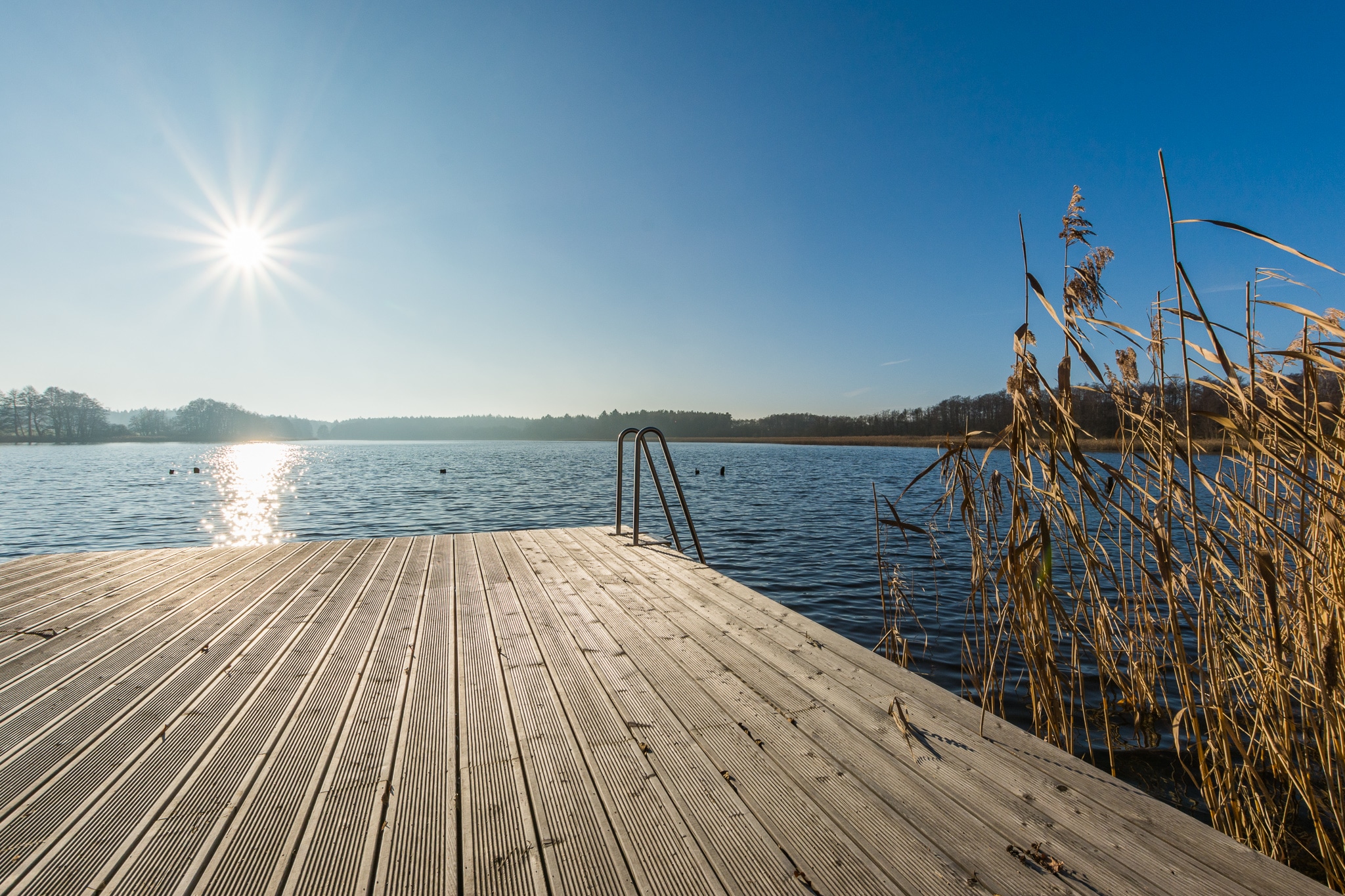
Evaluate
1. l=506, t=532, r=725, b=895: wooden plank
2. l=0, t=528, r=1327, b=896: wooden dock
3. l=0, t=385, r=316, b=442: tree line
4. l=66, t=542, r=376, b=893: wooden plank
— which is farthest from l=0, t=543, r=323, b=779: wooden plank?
l=0, t=385, r=316, b=442: tree line

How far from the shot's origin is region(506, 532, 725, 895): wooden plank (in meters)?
1.17

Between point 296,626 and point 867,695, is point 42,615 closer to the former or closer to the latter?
point 296,626

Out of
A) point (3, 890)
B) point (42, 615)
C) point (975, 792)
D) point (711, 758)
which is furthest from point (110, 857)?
point (42, 615)

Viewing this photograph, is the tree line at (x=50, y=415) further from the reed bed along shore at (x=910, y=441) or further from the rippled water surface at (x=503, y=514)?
the reed bed along shore at (x=910, y=441)

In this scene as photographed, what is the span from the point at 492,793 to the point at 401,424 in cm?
17188

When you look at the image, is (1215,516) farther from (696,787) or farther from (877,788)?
(696,787)

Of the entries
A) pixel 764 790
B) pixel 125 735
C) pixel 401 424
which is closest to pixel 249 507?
pixel 125 735

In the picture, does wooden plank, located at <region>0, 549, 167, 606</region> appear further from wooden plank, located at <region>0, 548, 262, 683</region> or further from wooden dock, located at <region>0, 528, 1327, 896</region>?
wooden dock, located at <region>0, 528, 1327, 896</region>

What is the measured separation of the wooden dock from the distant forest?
90.9 feet

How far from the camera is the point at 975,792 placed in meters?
1.45

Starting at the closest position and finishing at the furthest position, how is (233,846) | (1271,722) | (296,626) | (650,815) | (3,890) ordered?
(3,890)
(233,846)
(650,815)
(1271,722)
(296,626)

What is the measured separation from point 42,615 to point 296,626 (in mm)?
→ 1377

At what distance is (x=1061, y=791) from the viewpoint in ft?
4.76

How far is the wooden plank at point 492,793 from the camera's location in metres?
1.16
